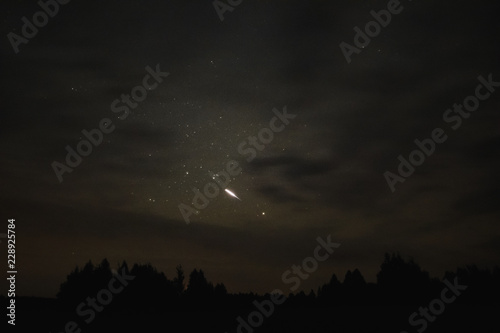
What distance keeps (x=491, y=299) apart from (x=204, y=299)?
102ft

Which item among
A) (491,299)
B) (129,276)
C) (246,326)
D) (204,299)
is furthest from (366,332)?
(129,276)

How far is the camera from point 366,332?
29.4 meters

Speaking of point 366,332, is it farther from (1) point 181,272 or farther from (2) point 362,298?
(1) point 181,272

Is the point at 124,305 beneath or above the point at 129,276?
beneath

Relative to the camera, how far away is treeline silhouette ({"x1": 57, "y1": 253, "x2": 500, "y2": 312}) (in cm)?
4506

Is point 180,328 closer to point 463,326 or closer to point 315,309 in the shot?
point 315,309

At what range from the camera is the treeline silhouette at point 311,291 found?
4506cm

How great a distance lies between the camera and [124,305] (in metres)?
49.3

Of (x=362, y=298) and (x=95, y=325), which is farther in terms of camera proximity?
(x=362, y=298)

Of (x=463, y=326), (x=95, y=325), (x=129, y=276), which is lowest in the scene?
(x=463, y=326)

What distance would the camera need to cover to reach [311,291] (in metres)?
52.5

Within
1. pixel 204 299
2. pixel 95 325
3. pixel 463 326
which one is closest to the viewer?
pixel 463 326

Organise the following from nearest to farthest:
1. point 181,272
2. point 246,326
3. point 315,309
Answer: point 246,326
point 315,309
point 181,272

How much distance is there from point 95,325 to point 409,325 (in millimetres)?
24931
